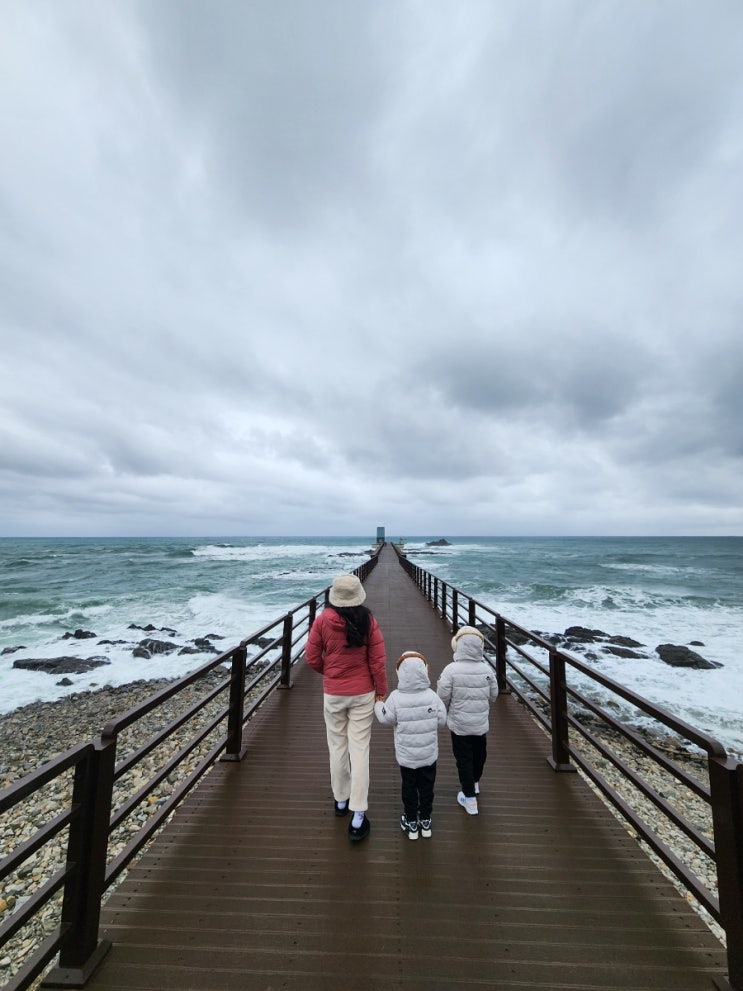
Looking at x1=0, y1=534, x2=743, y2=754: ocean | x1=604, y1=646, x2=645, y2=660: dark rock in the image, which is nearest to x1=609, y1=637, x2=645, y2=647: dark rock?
x1=0, y1=534, x2=743, y2=754: ocean

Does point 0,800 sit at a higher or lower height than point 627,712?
higher

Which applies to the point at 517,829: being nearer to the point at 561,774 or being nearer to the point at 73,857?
the point at 561,774

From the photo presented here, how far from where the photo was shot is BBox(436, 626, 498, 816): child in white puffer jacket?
336 cm

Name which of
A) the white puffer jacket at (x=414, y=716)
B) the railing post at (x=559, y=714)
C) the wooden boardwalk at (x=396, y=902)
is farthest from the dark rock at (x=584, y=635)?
the white puffer jacket at (x=414, y=716)

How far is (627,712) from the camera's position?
9.39 metres

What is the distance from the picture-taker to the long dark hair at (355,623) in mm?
3088

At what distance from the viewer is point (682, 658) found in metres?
13.6

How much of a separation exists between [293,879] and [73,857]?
1310 millimetres

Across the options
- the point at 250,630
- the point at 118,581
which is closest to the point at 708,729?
the point at 250,630

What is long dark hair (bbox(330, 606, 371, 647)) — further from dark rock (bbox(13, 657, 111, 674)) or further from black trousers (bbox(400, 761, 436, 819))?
dark rock (bbox(13, 657, 111, 674))

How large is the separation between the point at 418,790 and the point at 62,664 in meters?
14.3

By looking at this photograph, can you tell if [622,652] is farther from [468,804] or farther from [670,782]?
[468,804]

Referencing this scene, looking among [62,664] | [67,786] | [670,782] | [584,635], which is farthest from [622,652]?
[62,664]

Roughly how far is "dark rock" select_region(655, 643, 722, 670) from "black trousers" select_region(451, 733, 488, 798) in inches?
520
